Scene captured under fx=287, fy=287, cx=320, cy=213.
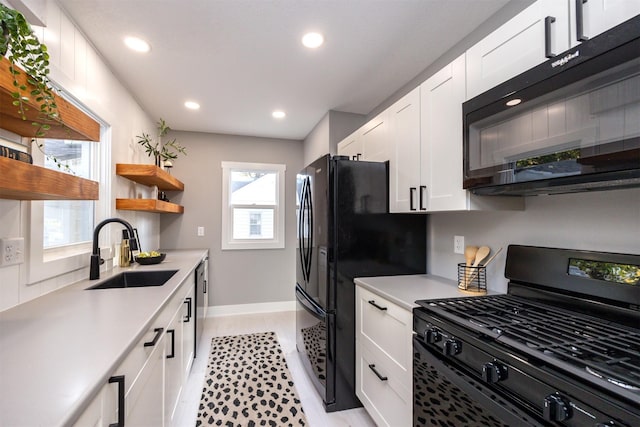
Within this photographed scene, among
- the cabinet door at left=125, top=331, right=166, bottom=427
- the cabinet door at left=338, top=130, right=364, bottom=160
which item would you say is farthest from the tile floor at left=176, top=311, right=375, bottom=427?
the cabinet door at left=338, top=130, right=364, bottom=160

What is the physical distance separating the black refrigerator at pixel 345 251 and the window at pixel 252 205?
→ 2.01 metres

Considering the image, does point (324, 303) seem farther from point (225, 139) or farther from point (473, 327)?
point (225, 139)

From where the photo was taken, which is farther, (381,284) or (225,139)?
(225,139)

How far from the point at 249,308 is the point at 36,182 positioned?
3.42 meters

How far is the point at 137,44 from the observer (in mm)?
1994

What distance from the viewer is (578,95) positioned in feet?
3.12

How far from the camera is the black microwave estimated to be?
2.70 ft

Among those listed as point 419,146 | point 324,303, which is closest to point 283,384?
point 324,303

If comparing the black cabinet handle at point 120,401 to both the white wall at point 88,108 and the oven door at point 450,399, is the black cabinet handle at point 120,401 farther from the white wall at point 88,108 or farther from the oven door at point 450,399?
the oven door at point 450,399

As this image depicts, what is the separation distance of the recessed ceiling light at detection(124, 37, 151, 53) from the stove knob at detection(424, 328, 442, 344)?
249 centimetres

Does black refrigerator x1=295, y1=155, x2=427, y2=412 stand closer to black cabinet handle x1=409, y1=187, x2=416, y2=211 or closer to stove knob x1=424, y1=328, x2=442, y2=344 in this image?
black cabinet handle x1=409, y1=187, x2=416, y2=211

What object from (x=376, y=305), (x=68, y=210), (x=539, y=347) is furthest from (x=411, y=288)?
(x=68, y=210)

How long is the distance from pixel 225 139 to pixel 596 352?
4.11 m

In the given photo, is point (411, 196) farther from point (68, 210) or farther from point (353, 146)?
point (68, 210)
